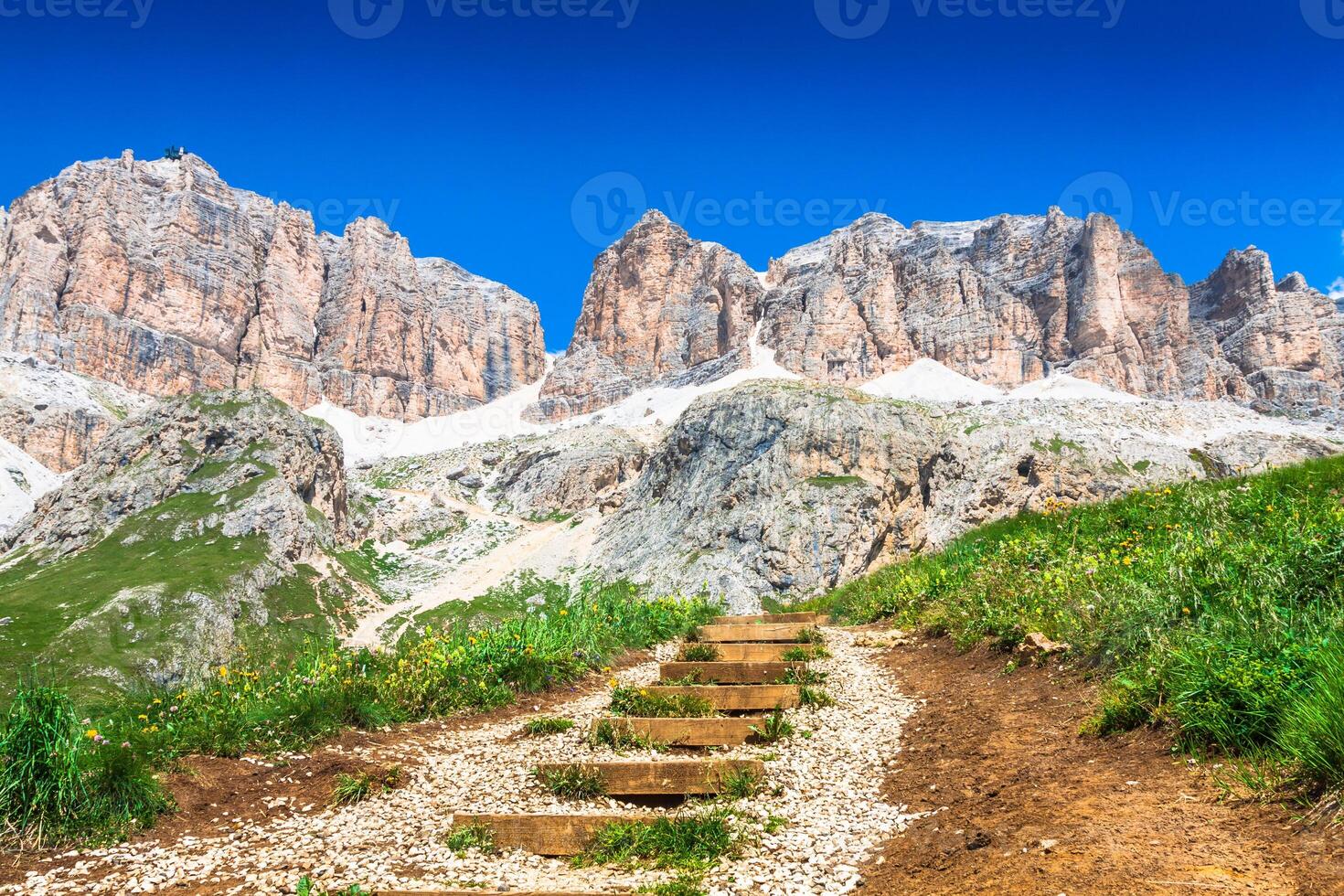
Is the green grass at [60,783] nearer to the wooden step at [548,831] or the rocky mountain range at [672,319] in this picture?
the wooden step at [548,831]

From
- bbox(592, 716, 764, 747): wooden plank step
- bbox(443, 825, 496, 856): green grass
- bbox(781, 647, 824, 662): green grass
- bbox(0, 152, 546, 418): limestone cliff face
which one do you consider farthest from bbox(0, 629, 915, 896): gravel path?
bbox(0, 152, 546, 418): limestone cliff face

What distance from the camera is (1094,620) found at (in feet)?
29.9

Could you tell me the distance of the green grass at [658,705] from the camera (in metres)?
9.69

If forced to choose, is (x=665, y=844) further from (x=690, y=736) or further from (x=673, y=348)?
(x=673, y=348)

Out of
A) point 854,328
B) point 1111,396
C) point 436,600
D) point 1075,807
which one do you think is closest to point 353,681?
point 1075,807

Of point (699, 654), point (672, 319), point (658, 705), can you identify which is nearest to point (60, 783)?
point (658, 705)

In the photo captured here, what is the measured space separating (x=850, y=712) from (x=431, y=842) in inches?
233

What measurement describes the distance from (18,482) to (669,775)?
157 m

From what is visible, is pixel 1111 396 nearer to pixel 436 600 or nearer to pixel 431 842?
pixel 436 600

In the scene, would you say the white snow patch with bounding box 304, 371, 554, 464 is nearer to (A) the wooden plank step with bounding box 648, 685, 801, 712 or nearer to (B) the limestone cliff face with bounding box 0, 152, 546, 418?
(B) the limestone cliff face with bounding box 0, 152, 546, 418

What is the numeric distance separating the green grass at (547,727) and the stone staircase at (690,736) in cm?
87

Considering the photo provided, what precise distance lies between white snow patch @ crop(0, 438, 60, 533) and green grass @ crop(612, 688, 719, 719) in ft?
456

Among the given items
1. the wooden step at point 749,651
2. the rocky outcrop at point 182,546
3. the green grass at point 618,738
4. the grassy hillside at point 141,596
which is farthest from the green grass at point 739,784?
the grassy hillside at point 141,596

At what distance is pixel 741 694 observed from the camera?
33.7 feet
